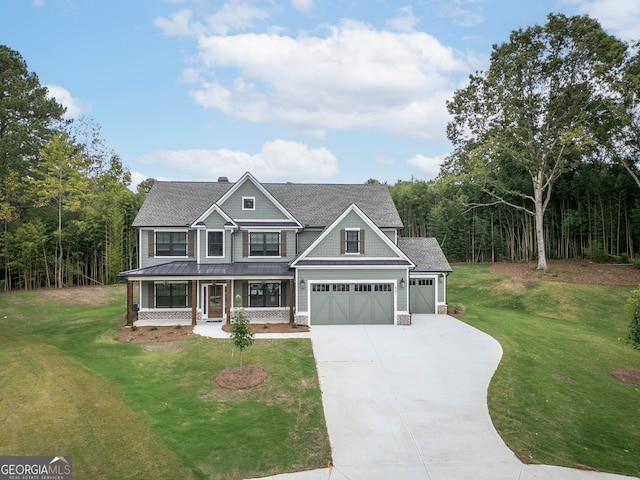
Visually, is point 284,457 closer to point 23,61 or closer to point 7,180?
point 7,180

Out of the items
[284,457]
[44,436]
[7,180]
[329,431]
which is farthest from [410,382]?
[7,180]

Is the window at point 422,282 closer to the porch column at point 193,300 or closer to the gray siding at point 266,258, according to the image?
the gray siding at point 266,258

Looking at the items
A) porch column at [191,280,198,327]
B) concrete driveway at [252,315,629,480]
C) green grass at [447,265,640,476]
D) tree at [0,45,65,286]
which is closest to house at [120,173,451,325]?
porch column at [191,280,198,327]

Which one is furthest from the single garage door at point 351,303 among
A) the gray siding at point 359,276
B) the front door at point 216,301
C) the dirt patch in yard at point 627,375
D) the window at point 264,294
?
the dirt patch in yard at point 627,375

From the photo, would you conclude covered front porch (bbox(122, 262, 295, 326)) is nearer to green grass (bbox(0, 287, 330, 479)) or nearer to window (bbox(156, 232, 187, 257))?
window (bbox(156, 232, 187, 257))

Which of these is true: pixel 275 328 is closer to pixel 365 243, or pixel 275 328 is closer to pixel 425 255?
pixel 365 243

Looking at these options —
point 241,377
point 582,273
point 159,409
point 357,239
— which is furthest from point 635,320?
point 582,273
